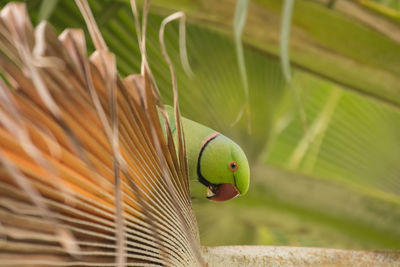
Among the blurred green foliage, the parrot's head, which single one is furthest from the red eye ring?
the blurred green foliage

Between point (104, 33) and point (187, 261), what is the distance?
12.6 inches

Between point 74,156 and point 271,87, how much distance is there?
1.45 ft

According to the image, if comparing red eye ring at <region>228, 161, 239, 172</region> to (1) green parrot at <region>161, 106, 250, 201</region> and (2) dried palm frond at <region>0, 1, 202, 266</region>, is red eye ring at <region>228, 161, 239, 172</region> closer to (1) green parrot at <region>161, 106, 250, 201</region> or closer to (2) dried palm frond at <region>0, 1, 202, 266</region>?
(1) green parrot at <region>161, 106, 250, 201</region>

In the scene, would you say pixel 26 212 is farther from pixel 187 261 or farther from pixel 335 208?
pixel 335 208

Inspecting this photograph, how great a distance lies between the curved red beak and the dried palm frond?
139 millimetres

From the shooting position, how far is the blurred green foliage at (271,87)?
0.38m

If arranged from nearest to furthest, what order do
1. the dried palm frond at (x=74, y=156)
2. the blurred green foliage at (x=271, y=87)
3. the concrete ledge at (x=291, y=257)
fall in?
the dried palm frond at (x=74, y=156) < the concrete ledge at (x=291, y=257) < the blurred green foliage at (x=271, y=87)

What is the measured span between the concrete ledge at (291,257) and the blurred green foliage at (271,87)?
0.17m

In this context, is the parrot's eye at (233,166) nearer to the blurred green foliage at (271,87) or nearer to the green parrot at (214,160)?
the green parrot at (214,160)

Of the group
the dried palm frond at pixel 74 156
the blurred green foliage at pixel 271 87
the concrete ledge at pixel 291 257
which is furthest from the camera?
the blurred green foliage at pixel 271 87

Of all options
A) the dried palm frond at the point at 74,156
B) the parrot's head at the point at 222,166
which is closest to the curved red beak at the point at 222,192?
the parrot's head at the point at 222,166

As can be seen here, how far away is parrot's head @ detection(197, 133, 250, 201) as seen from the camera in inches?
13.1

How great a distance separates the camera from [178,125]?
22 cm

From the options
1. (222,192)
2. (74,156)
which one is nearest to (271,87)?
(222,192)
